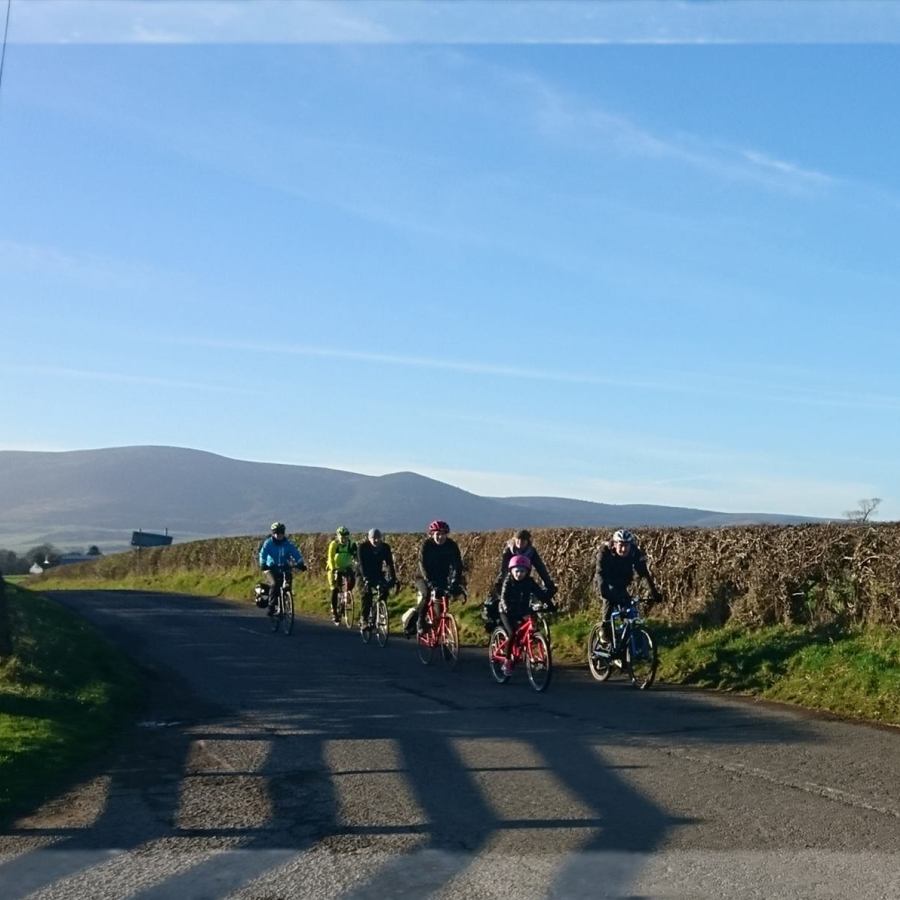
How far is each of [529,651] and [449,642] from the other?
281 centimetres

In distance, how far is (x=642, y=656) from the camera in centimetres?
1552

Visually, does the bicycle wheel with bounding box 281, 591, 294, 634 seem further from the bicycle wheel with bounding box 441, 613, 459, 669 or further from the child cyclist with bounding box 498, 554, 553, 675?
the child cyclist with bounding box 498, 554, 553, 675

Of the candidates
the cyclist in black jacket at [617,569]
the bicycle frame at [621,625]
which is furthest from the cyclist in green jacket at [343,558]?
the bicycle frame at [621,625]

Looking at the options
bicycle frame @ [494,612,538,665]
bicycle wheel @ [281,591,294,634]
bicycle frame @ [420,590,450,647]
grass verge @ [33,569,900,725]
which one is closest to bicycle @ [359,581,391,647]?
bicycle wheel @ [281,591,294,634]

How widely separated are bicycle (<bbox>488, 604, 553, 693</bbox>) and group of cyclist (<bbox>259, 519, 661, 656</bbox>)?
0.30 feet

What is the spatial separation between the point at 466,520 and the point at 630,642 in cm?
13232

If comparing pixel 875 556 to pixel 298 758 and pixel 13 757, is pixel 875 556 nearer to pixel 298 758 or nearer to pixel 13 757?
pixel 298 758

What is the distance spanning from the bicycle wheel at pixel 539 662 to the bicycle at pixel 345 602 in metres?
10.9

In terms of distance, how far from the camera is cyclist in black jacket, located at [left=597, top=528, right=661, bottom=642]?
15906 mm

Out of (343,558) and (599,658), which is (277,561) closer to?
(343,558)

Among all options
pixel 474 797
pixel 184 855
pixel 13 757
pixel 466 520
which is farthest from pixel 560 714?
pixel 466 520

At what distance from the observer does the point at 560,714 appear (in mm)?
13164

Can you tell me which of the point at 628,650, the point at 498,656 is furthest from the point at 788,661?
the point at 498,656

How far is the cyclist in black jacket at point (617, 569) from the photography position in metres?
15.9
